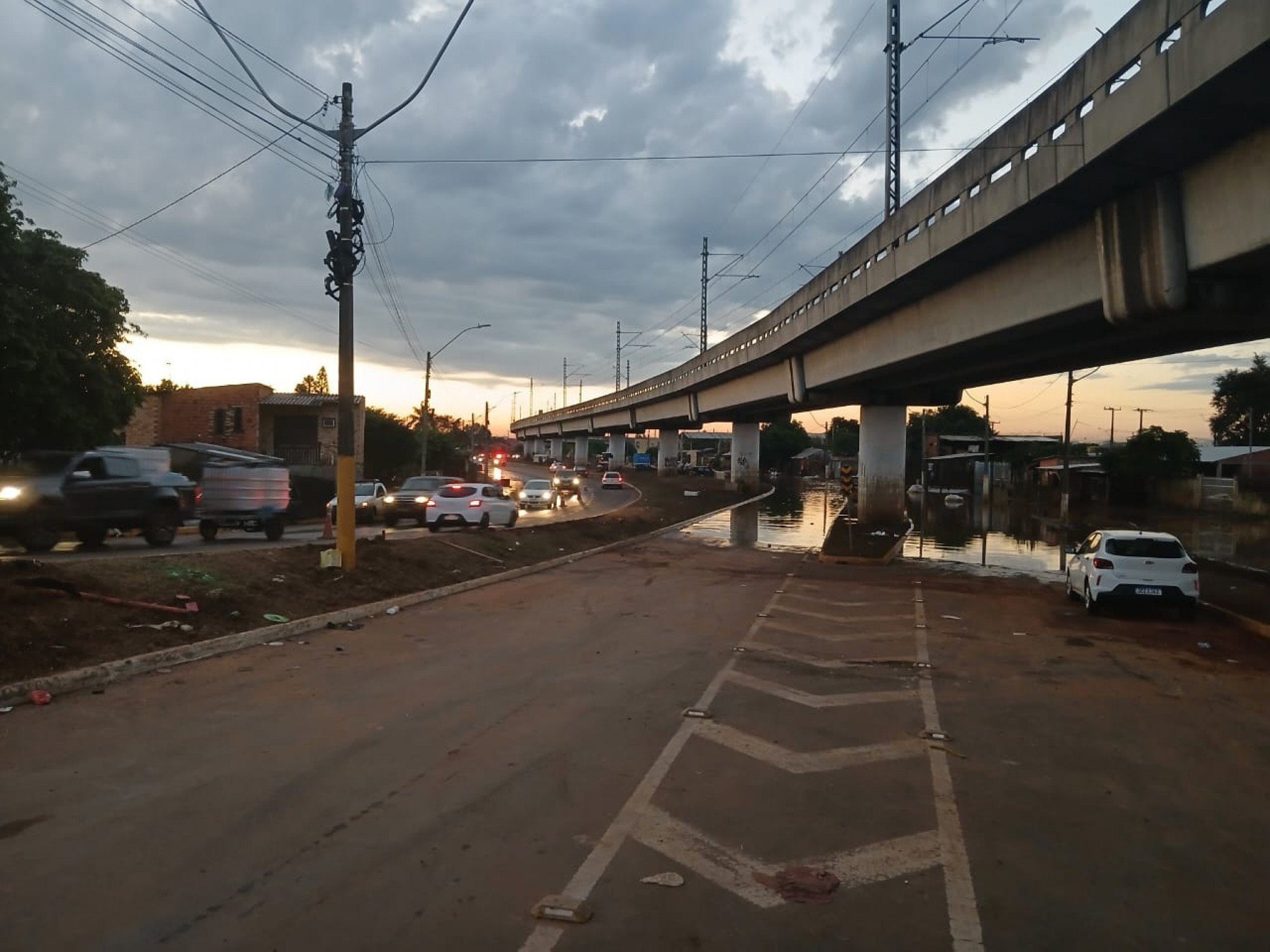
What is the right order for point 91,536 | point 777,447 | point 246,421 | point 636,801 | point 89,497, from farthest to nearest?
point 777,447 → point 246,421 → point 91,536 → point 89,497 → point 636,801

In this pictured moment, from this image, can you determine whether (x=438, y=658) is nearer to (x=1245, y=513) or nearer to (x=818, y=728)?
(x=818, y=728)

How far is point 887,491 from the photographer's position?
42.0 m

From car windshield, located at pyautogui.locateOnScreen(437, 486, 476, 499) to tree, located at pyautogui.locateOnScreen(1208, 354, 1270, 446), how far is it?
5890cm

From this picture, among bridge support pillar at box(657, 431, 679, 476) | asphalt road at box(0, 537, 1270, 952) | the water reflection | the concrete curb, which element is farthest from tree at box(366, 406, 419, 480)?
asphalt road at box(0, 537, 1270, 952)

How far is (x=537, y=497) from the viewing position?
170 feet

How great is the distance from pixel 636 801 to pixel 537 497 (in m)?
45.4

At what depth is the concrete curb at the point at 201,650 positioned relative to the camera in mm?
9148

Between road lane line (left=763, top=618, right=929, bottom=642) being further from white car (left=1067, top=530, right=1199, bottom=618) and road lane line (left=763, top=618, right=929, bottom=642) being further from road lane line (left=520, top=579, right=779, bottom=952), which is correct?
road lane line (left=520, top=579, right=779, bottom=952)

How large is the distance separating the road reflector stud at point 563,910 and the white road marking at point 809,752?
287 centimetres

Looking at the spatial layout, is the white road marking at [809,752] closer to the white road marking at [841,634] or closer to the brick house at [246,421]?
the white road marking at [841,634]

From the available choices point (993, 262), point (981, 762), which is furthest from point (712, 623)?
point (993, 262)

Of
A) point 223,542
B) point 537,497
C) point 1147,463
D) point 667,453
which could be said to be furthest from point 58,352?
point 667,453

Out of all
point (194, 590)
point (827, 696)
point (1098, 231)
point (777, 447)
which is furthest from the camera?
point (777, 447)

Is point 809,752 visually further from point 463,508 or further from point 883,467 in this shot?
point 883,467
